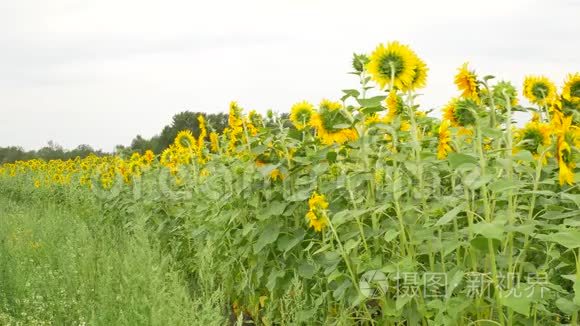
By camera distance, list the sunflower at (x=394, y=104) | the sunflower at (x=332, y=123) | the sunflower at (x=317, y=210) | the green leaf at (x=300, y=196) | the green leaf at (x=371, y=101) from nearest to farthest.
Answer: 1. the green leaf at (x=371, y=101)
2. the sunflower at (x=317, y=210)
3. the sunflower at (x=394, y=104)
4. the sunflower at (x=332, y=123)
5. the green leaf at (x=300, y=196)

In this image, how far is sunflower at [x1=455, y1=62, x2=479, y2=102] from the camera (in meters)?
2.56

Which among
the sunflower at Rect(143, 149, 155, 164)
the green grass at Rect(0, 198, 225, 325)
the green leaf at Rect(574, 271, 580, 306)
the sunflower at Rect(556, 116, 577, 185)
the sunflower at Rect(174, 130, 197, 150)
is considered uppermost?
the sunflower at Rect(174, 130, 197, 150)

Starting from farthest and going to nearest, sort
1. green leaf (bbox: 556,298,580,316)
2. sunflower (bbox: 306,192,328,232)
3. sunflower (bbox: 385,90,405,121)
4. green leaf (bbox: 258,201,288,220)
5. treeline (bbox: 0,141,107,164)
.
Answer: treeline (bbox: 0,141,107,164) < green leaf (bbox: 258,201,288,220) < sunflower (bbox: 385,90,405,121) < sunflower (bbox: 306,192,328,232) < green leaf (bbox: 556,298,580,316)

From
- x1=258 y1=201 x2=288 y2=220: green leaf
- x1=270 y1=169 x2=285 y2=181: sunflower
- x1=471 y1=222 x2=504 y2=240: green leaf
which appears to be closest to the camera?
x1=471 y1=222 x2=504 y2=240: green leaf

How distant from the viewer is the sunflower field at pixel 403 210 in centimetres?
229

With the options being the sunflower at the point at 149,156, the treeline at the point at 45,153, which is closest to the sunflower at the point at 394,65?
the sunflower at the point at 149,156

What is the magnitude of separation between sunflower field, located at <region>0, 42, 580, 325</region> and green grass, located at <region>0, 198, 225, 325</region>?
6 cm

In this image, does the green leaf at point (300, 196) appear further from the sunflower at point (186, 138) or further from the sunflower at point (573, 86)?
the sunflower at point (186, 138)

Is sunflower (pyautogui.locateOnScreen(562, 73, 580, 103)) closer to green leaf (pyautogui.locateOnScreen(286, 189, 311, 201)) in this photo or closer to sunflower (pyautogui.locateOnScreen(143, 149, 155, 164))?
green leaf (pyautogui.locateOnScreen(286, 189, 311, 201))

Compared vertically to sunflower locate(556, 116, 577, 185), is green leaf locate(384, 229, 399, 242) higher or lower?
lower

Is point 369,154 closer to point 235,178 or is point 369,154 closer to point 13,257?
point 235,178

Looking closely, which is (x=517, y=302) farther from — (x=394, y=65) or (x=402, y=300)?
(x=394, y=65)

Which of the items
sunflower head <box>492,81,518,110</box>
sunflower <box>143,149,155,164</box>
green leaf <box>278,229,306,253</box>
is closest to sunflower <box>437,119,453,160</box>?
sunflower head <box>492,81,518,110</box>

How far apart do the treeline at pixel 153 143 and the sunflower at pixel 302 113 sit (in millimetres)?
383
